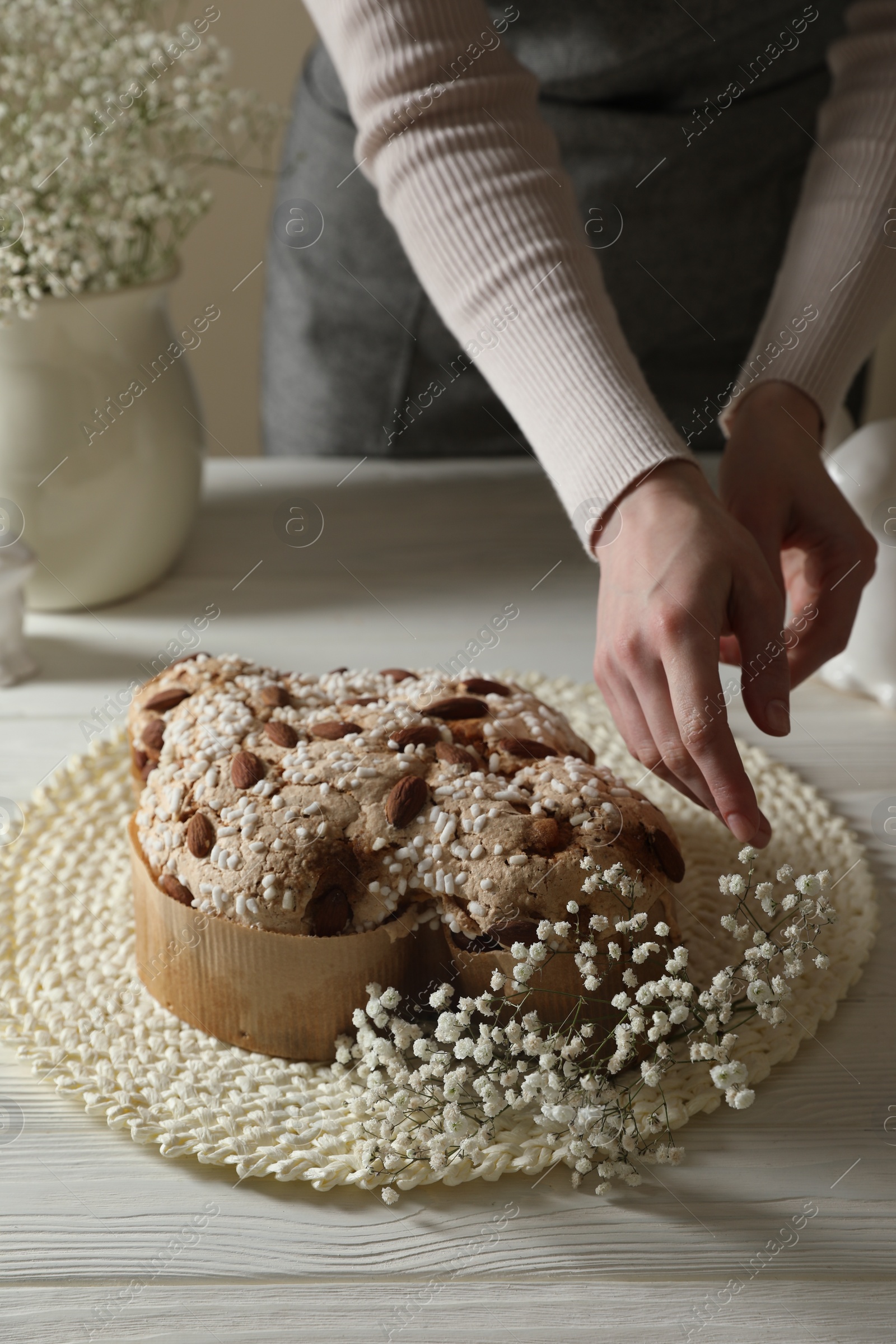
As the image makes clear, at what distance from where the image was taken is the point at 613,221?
130 centimetres

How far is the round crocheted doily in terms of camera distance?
65cm

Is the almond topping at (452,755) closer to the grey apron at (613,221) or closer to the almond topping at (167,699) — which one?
the almond topping at (167,699)

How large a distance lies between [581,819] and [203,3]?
1933 millimetres

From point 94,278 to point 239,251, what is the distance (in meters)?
1.18

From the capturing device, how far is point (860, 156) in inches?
39.1

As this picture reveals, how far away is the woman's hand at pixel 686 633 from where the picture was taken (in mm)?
688

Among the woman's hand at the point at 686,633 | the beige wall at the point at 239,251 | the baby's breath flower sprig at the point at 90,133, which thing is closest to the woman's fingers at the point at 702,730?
the woman's hand at the point at 686,633

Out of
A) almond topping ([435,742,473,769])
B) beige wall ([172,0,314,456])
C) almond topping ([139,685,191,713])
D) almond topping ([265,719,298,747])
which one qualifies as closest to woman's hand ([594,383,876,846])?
almond topping ([435,742,473,769])

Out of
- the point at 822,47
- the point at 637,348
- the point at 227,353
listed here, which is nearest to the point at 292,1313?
the point at 637,348

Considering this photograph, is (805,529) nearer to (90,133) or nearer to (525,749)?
(525,749)

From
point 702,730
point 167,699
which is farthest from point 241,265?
point 702,730

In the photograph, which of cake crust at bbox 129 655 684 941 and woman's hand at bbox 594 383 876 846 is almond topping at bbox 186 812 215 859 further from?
woman's hand at bbox 594 383 876 846

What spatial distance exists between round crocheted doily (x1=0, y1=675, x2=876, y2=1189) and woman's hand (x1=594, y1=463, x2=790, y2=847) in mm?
115

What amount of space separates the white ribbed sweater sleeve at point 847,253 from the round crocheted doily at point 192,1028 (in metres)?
0.34
